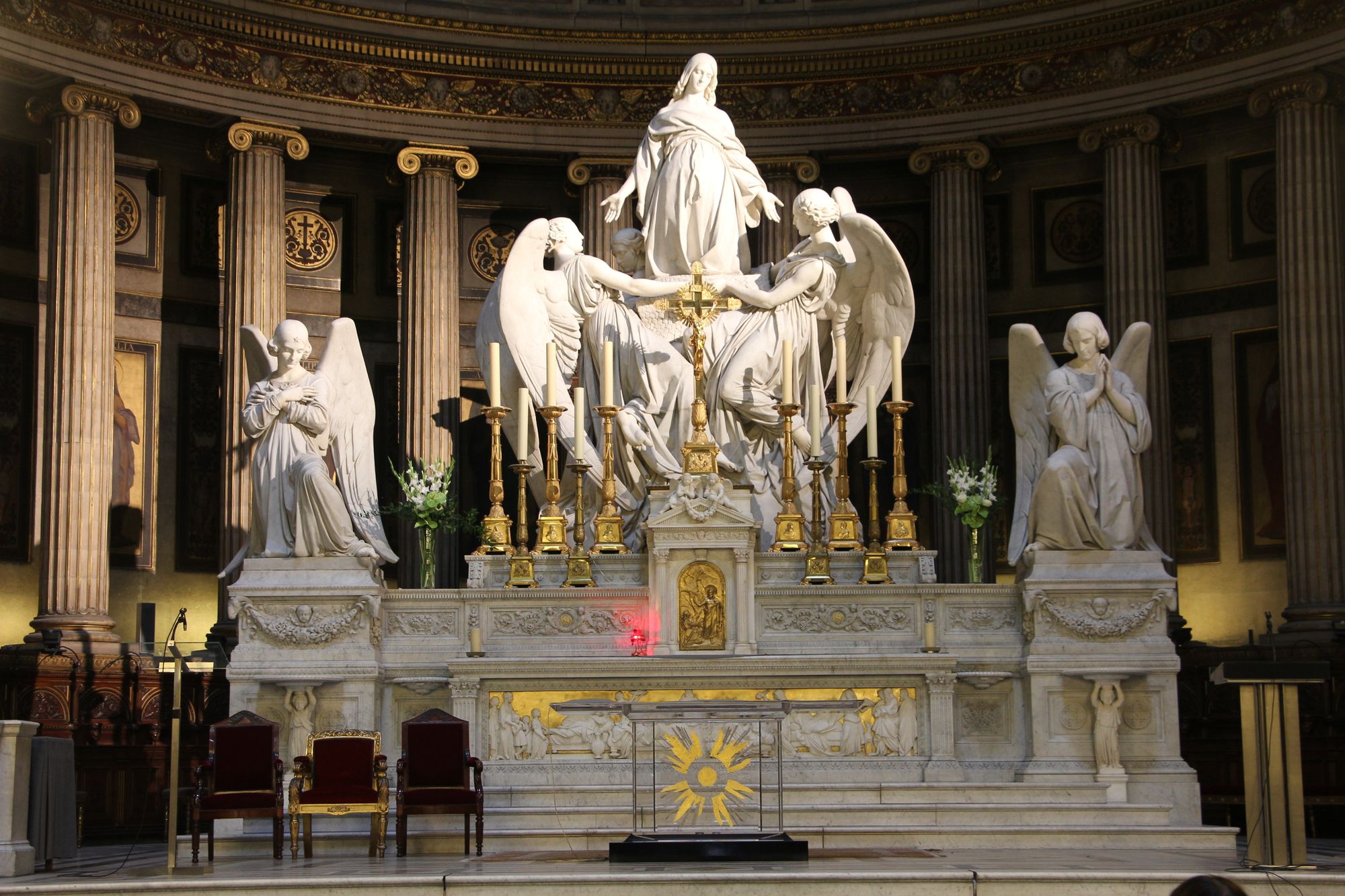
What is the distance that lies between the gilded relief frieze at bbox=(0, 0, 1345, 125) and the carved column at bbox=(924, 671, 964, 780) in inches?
392

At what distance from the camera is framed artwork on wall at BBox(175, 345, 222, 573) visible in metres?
22.0

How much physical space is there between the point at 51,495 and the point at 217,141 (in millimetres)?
4809

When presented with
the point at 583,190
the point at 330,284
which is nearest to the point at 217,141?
the point at 330,284

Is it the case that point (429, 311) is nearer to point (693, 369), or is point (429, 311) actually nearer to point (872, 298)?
point (693, 369)

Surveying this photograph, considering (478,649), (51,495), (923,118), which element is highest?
(923,118)

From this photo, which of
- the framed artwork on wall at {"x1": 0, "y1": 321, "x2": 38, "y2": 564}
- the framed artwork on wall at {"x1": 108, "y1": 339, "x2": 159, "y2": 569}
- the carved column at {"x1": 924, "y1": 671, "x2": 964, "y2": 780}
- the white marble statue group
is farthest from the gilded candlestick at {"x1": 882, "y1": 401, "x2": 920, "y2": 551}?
the framed artwork on wall at {"x1": 0, "y1": 321, "x2": 38, "y2": 564}

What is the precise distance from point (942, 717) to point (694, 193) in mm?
5144

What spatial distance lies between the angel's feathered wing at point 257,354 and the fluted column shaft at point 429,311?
595 cm

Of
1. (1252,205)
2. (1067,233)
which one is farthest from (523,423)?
(1252,205)

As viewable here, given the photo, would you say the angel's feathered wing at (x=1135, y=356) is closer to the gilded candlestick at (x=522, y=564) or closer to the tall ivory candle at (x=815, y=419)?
the tall ivory candle at (x=815, y=419)

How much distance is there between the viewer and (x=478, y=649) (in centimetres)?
1411

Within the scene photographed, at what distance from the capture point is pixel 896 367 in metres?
14.9

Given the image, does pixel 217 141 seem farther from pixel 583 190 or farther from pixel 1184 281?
pixel 1184 281

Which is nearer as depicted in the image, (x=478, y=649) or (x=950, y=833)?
(x=950, y=833)
